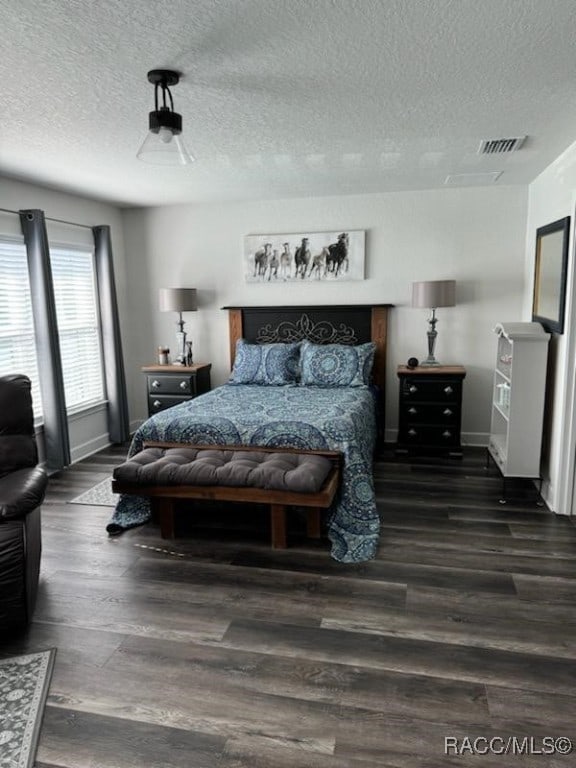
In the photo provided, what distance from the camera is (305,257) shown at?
513cm

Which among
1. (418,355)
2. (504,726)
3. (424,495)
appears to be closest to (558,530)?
(424,495)

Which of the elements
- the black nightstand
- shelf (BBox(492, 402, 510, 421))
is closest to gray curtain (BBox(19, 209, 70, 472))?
the black nightstand

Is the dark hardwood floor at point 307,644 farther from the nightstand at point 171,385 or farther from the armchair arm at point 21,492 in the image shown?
the nightstand at point 171,385

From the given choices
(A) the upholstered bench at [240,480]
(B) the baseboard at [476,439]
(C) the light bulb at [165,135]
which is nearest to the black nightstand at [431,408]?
(B) the baseboard at [476,439]

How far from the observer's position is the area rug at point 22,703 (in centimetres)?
173

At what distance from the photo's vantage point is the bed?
3158 mm

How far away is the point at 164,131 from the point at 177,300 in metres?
2.87

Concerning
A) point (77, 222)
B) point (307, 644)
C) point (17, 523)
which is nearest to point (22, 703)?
point (17, 523)

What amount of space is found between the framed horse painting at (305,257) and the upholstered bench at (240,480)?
235cm

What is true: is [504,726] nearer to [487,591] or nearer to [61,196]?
[487,591]

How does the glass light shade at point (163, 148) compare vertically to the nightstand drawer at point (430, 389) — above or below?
above

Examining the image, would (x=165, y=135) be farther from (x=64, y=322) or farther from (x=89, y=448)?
(x=89, y=448)

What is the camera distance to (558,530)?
10.6 feet

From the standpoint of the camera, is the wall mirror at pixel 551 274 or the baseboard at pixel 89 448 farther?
the baseboard at pixel 89 448
